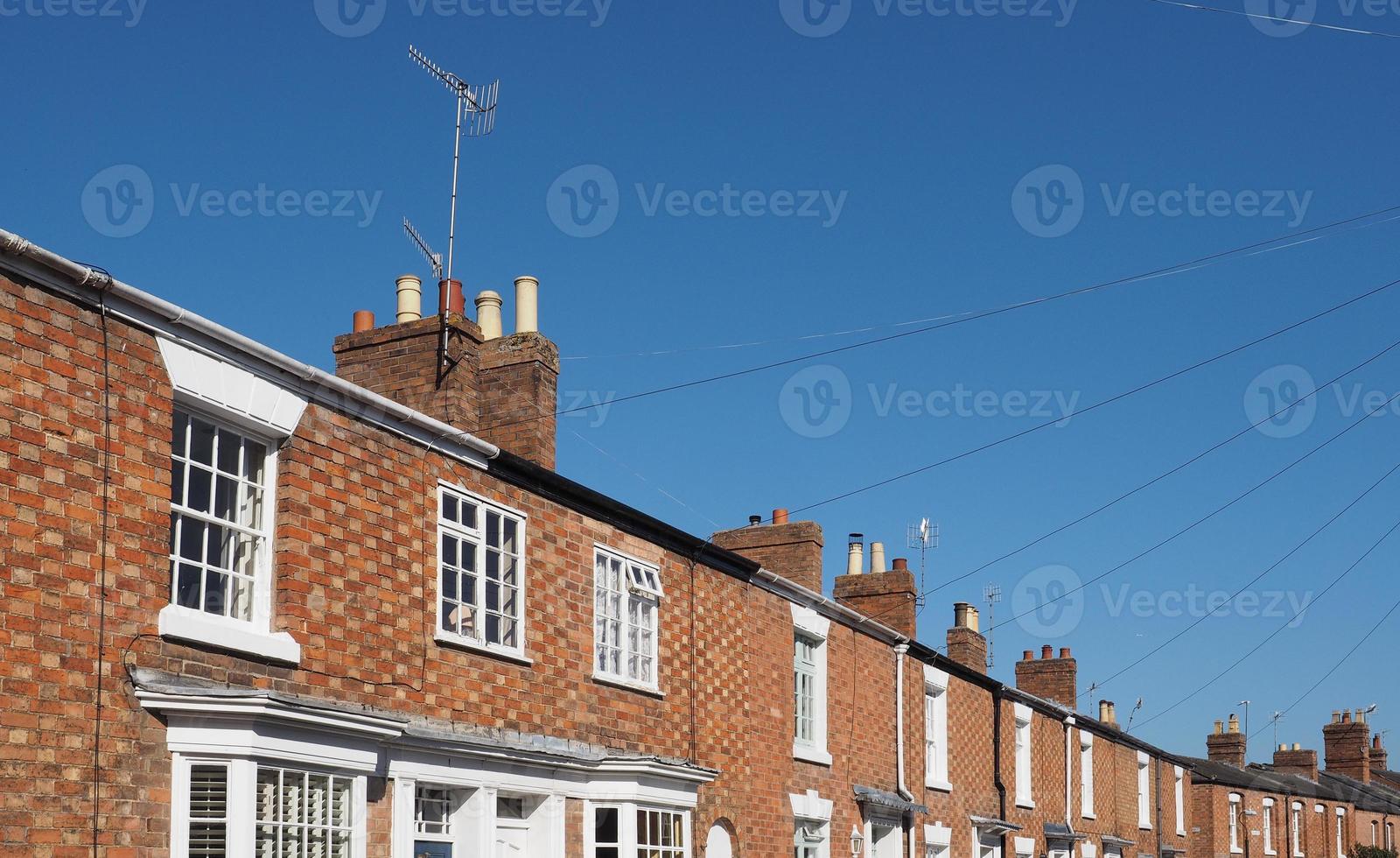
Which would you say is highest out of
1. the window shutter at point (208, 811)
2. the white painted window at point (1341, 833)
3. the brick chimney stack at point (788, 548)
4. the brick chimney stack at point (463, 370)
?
the brick chimney stack at point (463, 370)

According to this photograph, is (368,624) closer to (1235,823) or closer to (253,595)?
(253,595)

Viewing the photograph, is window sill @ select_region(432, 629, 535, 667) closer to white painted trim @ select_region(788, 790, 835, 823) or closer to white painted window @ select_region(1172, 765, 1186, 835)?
white painted trim @ select_region(788, 790, 835, 823)

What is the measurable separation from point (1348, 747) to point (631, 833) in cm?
4835

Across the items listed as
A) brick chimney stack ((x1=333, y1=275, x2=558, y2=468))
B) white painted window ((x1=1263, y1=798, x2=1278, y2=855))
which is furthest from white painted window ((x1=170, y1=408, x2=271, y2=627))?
white painted window ((x1=1263, y1=798, x2=1278, y2=855))

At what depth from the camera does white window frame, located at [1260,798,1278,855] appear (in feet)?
139

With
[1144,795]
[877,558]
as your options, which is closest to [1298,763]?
[1144,795]

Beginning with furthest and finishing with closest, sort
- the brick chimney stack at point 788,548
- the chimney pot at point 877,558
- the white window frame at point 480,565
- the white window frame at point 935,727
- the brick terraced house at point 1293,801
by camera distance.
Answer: the brick terraced house at point 1293,801 → the chimney pot at point 877,558 → the white window frame at point 935,727 → the brick chimney stack at point 788,548 → the white window frame at point 480,565

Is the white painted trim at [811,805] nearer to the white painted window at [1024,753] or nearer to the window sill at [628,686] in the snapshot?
the window sill at [628,686]

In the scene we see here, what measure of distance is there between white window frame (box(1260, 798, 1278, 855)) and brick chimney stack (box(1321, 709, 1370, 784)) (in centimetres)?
1395

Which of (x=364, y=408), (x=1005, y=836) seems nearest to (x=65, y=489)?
(x=364, y=408)

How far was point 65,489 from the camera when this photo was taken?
938cm

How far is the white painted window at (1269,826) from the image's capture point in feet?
139

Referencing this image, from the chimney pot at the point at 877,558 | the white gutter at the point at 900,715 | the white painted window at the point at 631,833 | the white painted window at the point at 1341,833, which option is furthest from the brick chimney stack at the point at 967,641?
the white painted window at the point at 1341,833

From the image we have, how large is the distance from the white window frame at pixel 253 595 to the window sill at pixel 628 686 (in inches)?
184
